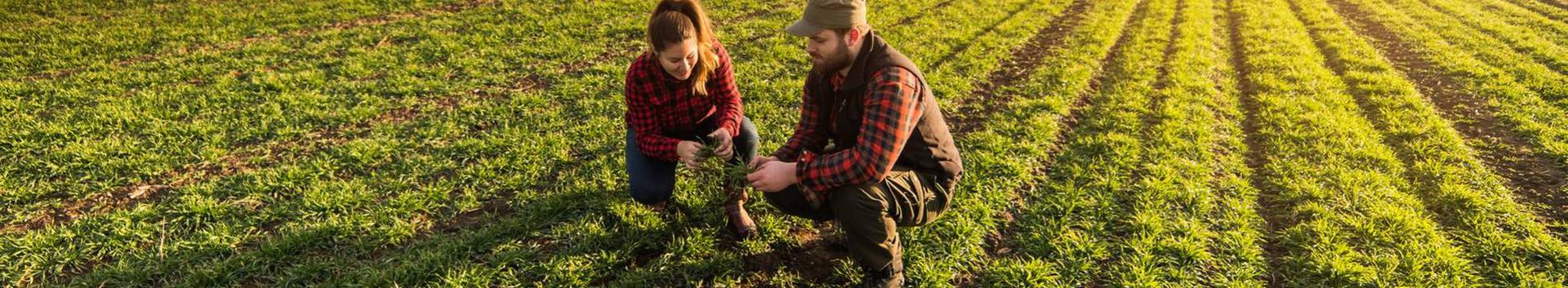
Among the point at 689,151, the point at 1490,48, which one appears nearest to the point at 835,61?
the point at 689,151

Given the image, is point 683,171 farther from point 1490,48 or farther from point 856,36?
point 1490,48

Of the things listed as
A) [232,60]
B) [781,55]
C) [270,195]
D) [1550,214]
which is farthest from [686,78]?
[232,60]

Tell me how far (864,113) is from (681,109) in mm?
1780

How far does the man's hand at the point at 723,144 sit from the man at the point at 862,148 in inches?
11.2

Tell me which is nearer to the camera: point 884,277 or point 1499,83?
point 884,277

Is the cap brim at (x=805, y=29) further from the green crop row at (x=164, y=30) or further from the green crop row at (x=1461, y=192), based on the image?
the green crop row at (x=164, y=30)

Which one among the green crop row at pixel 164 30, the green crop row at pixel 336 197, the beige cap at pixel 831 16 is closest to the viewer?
the beige cap at pixel 831 16

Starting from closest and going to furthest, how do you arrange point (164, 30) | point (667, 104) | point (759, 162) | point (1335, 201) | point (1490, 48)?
point (759, 162)
point (667, 104)
point (1335, 201)
point (164, 30)
point (1490, 48)

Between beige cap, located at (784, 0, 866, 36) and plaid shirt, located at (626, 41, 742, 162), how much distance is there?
4.51 feet

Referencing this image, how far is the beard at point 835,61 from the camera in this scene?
3365mm

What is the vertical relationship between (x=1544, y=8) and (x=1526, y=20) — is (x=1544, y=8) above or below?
below

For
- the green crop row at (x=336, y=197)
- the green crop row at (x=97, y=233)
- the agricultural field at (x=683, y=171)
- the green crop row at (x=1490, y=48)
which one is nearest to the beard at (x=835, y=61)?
Result: the agricultural field at (x=683, y=171)

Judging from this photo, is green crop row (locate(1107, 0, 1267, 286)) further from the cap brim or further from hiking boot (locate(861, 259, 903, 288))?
the cap brim

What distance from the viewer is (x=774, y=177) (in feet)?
11.8
